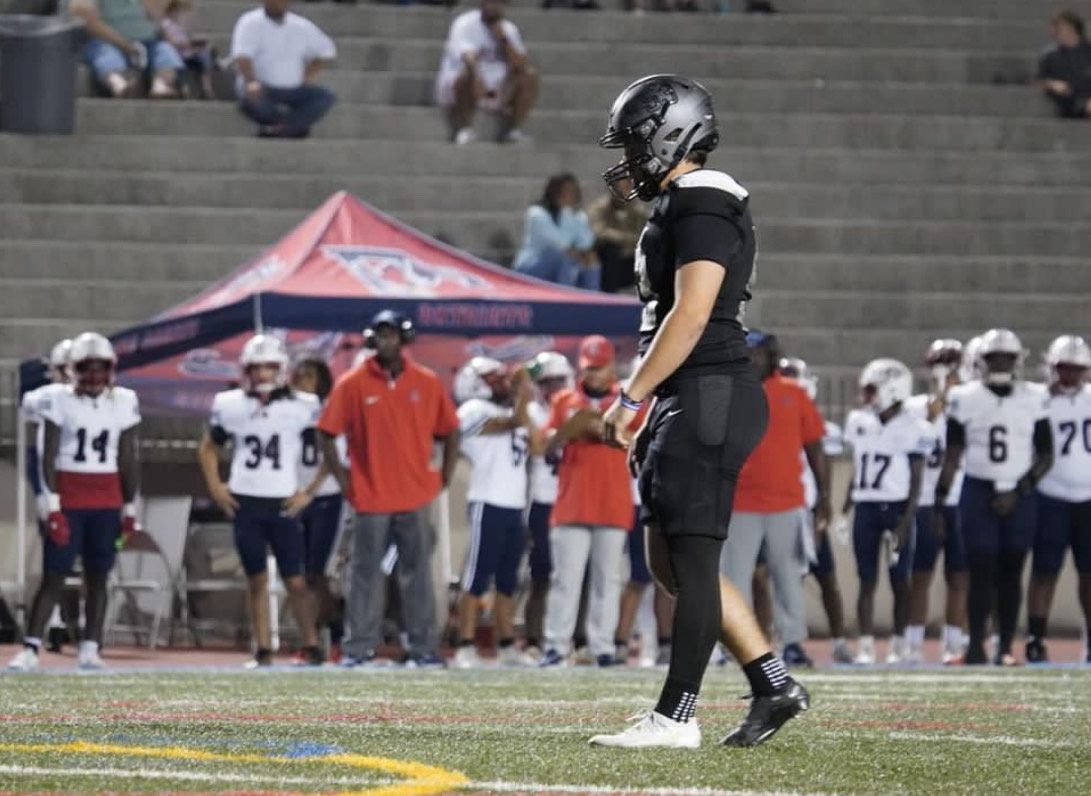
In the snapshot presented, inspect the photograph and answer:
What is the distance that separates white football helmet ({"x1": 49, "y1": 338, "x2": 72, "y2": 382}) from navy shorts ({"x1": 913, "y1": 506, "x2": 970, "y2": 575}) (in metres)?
5.22

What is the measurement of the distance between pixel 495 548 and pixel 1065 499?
11.0 feet

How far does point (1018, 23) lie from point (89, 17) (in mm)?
8452

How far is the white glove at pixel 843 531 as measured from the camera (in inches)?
724

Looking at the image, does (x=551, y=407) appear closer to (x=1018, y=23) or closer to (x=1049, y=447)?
(x=1049, y=447)

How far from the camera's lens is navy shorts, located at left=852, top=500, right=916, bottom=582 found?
16.3 meters

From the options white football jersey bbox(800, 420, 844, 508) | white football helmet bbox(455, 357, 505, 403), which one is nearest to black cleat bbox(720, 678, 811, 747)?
white football jersey bbox(800, 420, 844, 508)

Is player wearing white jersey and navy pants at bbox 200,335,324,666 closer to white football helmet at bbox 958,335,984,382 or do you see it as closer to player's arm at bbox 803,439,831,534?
player's arm at bbox 803,439,831,534

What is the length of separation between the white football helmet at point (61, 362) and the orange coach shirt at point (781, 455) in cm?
393

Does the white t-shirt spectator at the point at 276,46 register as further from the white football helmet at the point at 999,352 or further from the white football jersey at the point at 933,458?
the white football helmet at the point at 999,352

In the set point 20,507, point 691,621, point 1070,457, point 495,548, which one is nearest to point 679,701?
point 691,621

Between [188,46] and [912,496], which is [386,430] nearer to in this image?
[912,496]

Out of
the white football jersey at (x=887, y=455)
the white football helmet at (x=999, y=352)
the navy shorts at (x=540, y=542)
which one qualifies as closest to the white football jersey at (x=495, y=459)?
the navy shorts at (x=540, y=542)

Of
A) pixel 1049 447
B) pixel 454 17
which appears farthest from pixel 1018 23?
pixel 1049 447

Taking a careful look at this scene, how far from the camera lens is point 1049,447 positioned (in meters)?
15.2
